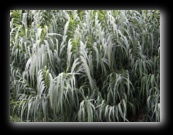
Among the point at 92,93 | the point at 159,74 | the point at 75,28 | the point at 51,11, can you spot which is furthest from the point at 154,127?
the point at 51,11

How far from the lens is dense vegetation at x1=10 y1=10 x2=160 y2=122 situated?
1921 mm

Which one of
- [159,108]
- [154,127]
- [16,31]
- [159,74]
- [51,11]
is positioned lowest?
[154,127]

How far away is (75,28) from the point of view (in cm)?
197

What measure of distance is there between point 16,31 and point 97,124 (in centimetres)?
89

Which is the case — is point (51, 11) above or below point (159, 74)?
above

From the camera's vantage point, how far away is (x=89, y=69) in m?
1.94

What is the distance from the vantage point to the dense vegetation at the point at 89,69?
1.92m

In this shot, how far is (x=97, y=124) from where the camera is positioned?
1916 millimetres

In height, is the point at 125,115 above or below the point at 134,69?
below

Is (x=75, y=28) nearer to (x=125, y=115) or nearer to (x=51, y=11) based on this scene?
(x=51, y=11)
